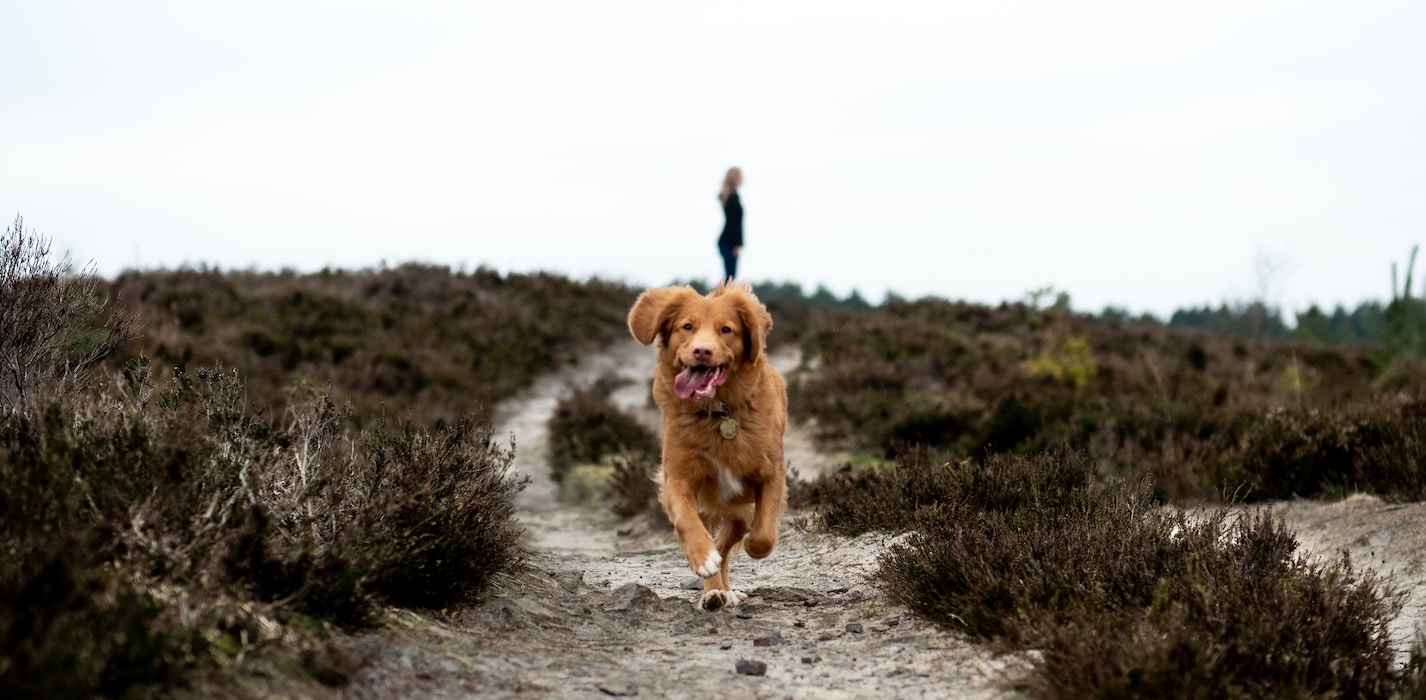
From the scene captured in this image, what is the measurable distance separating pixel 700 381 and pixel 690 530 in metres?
0.74

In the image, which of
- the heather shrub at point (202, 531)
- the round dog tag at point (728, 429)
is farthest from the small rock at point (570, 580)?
the round dog tag at point (728, 429)

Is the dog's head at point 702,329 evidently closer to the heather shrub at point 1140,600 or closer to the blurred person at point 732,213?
the heather shrub at point 1140,600

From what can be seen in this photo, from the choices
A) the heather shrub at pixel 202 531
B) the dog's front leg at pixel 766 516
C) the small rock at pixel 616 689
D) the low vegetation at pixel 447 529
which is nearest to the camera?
the heather shrub at pixel 202 531

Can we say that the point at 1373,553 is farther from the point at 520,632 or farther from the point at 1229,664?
the point at 520,632

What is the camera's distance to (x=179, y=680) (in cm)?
276

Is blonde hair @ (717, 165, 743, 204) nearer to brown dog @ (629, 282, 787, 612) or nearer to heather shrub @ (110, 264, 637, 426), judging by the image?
heather shrub @ (110, 264, 637, 426)

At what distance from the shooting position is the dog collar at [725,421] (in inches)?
204

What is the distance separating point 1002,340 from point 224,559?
65.5 ft

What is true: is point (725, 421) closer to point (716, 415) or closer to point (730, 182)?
point (716, 415)

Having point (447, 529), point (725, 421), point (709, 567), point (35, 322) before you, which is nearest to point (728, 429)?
point (725, 421)

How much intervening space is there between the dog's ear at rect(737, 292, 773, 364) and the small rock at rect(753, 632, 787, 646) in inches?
55.7

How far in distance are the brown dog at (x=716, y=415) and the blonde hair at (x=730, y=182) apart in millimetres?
8466

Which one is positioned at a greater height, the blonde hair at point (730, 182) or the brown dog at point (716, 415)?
the blonde hair at point (730, 182)

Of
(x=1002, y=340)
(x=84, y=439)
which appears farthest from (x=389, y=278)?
(x=84, y=439)
